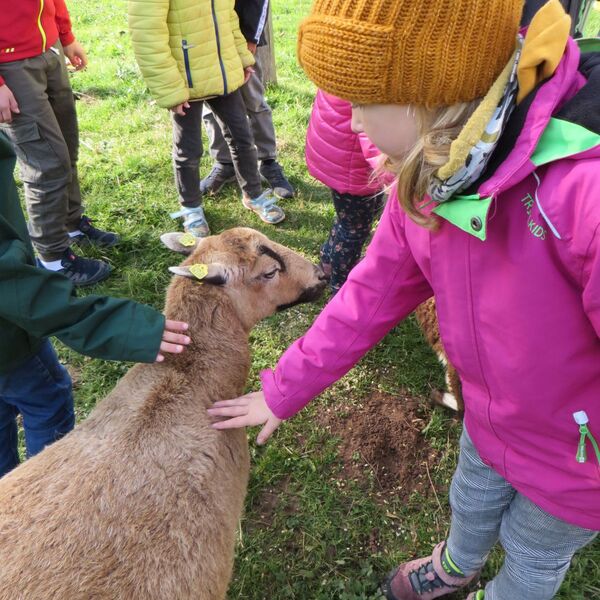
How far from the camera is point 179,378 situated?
2676mm

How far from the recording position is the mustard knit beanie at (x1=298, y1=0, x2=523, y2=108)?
1346mm

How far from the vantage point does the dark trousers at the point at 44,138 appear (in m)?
4.12

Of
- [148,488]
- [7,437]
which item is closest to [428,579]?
[148,488]

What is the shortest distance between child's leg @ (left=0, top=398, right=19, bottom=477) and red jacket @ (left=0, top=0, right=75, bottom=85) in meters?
2.37

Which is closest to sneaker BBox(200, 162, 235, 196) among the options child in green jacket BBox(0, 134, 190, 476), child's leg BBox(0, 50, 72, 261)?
child's leg BBox(0, 50, 72, 261)

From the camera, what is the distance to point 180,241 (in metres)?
3.36

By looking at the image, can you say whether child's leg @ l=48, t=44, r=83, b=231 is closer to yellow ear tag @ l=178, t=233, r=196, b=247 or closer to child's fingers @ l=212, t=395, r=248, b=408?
yellow ear tag @ l=178, t=233, r=196, b=247

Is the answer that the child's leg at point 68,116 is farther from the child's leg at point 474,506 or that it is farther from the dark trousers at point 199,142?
the child's leg at point 474,506

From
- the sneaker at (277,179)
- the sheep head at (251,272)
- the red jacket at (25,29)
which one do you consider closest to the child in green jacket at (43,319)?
the sheep head at (251,272)

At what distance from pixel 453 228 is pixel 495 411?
2.18 ft

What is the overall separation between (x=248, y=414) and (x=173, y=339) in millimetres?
516

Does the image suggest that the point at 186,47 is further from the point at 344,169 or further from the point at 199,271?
the point at 199,271

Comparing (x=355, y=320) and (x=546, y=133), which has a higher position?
(x=546, y=133)

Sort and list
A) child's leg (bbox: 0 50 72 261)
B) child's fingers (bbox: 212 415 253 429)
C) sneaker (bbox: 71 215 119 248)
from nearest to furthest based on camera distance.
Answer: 1. child's fingers (bbox: 212 415 253 429)
2. child's leg (bbox: 0 50 72 261)
3. sneaker (bbox: 71 215 119 248)
